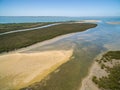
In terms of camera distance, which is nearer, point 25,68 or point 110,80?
point 110,80

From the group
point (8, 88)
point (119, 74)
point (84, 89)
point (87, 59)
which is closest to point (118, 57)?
point (87, 59)

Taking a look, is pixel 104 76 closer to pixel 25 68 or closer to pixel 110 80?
pixel 110 80

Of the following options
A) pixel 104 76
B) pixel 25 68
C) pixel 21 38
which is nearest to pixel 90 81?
pixel 104 76

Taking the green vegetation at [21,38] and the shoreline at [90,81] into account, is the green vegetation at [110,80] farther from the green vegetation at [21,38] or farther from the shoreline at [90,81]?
the green vegetation at [21,38]

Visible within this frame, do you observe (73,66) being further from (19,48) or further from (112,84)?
(19,48)

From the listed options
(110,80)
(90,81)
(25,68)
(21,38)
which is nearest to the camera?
(110,80)

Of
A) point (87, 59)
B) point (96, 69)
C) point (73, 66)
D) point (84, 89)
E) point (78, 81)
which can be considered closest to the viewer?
point (84, 89)

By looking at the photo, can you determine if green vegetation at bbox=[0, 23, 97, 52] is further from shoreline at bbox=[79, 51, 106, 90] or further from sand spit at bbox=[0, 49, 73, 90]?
shoreline at bbox=[79, 51, 106, 90]
